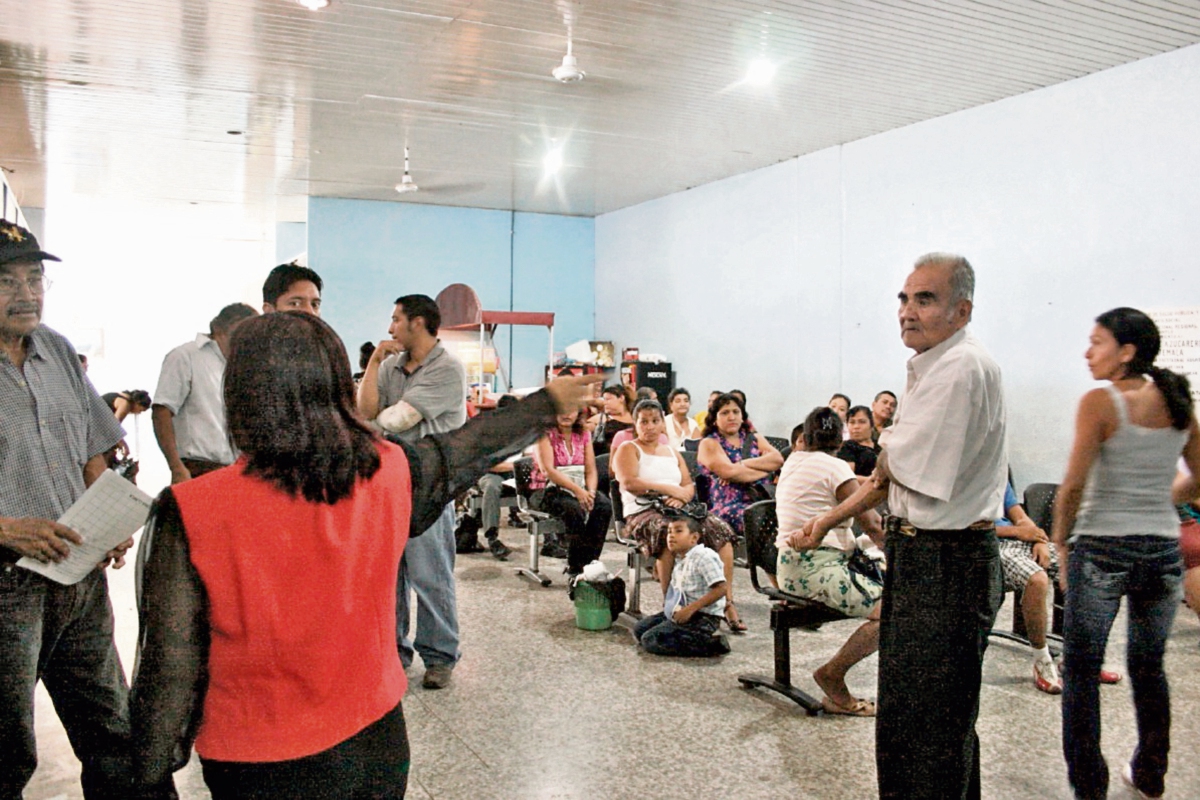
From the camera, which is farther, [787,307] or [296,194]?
[296,194]

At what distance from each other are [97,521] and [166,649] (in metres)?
0.84

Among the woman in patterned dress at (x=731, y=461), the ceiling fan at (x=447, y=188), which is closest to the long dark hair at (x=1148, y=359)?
the woman in patterned dress at (x=731, y=461)

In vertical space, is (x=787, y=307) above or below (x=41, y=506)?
above

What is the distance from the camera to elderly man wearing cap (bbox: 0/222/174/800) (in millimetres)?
1987

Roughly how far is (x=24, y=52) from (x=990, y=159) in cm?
729

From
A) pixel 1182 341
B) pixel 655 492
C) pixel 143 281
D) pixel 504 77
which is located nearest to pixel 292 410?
pixel 655 492

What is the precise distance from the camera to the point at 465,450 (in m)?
1.62

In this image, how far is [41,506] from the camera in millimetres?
2090

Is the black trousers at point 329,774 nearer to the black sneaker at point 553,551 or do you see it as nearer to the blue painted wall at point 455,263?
the black sneaker at point 553,551

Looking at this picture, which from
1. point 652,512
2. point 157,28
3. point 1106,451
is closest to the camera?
point 1106,451

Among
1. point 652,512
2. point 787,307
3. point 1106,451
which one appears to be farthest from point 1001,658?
point 787,307

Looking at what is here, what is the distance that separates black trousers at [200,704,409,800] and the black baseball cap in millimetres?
1320

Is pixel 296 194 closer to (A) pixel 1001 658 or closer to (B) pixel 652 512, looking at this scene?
(B) pixel 652 512

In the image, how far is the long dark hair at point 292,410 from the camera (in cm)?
132
